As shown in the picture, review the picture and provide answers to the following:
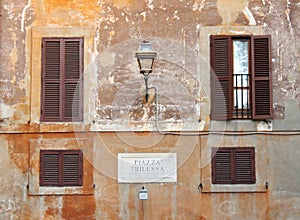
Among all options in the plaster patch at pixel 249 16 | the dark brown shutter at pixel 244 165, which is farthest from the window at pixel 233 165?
the plaster patch at pixel 249 16

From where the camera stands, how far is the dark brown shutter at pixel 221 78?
12.8 m

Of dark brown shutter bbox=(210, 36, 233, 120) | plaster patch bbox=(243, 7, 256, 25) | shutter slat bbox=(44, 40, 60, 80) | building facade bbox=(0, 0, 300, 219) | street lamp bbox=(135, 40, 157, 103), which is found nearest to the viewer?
street lamp bbox=(135, 40, 157, 103)

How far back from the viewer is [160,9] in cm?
1310

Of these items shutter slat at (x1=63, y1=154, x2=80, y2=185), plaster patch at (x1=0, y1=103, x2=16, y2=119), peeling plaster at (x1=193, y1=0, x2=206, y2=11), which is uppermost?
peeling plaster at (x1=193, y1=0, x2=206, y2=11)

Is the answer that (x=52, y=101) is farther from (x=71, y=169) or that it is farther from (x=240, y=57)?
(x=240, y=57)

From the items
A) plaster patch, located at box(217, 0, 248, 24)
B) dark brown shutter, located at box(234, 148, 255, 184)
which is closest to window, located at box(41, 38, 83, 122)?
plaster patch, located at box(217, 0, 248, 24)

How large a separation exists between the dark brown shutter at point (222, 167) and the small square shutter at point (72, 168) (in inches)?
104

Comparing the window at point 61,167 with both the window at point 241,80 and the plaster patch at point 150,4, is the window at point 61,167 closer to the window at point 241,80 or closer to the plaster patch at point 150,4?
the window at point 241,80

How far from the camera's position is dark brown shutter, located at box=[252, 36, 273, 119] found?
12711 millimetres

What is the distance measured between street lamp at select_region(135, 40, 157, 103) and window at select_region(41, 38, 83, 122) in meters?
1.33

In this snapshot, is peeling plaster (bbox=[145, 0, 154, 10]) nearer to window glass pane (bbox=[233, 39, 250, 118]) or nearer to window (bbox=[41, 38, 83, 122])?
window (bbox=[41, 38, 83, 122])

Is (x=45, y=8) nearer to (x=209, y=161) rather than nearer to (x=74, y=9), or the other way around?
(x=74, y=9)

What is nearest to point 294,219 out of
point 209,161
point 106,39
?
point 209,161

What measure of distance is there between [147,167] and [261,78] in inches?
112
